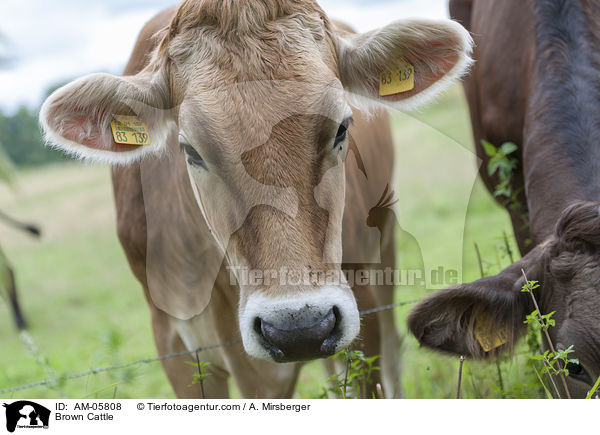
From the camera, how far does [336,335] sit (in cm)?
216

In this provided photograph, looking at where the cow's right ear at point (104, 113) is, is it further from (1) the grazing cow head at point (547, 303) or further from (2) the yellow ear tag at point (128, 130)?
(1) the grazing cow head at point (547, 303)

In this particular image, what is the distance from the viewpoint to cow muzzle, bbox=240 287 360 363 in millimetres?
2074

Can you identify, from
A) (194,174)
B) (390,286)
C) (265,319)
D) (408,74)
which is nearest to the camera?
(265,319)

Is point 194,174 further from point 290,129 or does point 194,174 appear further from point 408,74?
point 408,74

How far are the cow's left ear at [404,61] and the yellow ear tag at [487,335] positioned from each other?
3.08 feet

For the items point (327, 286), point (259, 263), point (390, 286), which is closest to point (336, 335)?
point (327, 286)

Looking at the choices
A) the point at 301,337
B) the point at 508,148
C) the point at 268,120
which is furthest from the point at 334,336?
the point at 508,148

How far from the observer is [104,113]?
2.57 metres

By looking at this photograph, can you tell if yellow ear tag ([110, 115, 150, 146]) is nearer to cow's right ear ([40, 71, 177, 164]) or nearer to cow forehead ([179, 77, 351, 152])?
cow's right ear ([40, 71, 177, 164])

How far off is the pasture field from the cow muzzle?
537 mm

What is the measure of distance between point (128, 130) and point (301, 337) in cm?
114

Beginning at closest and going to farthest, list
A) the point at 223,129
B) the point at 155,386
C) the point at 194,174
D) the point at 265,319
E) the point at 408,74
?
the point at 265,319 < the point at 223,129 < the point at 194,174 < the point at 408,74 < the point at 155,386

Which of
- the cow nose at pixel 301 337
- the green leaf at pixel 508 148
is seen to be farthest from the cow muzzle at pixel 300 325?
the green leaf at pixel 508 148
